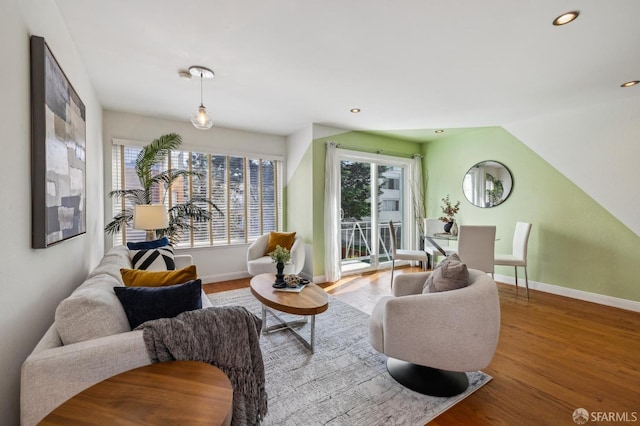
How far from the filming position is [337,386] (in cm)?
187

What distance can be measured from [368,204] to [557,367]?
338 cm

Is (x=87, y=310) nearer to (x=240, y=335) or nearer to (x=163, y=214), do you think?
(x=240, y=335)

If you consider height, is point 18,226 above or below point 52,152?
below

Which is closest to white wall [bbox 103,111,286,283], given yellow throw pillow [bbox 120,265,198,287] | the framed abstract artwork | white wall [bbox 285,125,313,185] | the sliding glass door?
white wall [bbox 285,125,313,185]

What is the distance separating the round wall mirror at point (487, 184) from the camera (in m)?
4.25

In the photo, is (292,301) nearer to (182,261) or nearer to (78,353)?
(78,353)

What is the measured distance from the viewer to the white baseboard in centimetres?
320

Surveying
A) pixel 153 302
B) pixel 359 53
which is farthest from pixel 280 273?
pixel 359 53

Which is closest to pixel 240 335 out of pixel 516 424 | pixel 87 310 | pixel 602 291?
pixel 87 310

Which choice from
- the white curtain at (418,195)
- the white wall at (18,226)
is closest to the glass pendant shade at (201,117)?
the white wall at (18,226)

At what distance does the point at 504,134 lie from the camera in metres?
4.22

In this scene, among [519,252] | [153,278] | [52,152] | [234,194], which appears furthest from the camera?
[234,194]

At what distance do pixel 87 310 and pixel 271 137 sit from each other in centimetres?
411

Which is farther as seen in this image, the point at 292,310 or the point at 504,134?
the point at 504,134
